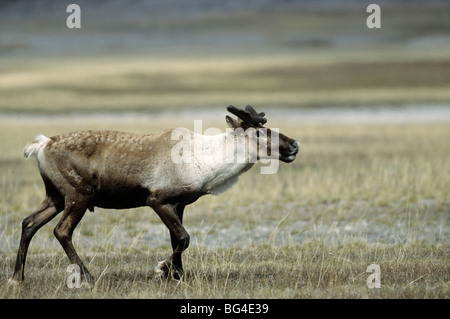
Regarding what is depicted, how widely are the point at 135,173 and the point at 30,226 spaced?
172cm

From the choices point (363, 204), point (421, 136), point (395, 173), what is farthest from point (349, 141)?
point (363, 204)

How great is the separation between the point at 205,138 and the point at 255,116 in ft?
2.70

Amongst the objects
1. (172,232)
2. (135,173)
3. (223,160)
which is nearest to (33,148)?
(135,173)

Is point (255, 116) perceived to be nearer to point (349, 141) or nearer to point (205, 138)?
point (205, 138)

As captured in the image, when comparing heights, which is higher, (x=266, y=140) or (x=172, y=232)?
(x=266, y=140)

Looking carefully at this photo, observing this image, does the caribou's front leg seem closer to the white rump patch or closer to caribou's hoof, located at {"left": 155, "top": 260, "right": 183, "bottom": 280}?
caribou's hoof, located at {"left": 155, "top": 260, "right": 183, "bottom": 280}

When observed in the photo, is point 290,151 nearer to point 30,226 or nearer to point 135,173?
point 135,173

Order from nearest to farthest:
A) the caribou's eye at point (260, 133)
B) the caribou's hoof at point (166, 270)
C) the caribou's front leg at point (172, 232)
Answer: the caribou's front leg at point (172, 232) → the caribou's hoof at point (166, 270) → the caribou's eye at point (260, 133)

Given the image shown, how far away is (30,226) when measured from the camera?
10.5m

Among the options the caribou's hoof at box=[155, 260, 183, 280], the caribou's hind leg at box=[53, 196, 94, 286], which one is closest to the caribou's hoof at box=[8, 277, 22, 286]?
the caribou's hind leg at box=[53, 196, 94, 286]

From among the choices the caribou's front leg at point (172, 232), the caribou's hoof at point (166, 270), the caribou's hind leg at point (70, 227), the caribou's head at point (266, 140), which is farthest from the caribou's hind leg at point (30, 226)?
the caribou's head at point (266, 140)

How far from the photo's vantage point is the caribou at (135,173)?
10.3 metres

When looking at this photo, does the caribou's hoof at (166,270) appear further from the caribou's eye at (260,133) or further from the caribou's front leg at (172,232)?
the caribou's eye at (260,133)

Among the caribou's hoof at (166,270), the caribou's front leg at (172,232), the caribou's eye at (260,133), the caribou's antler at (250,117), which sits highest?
the caribou's antler at (250,117)
